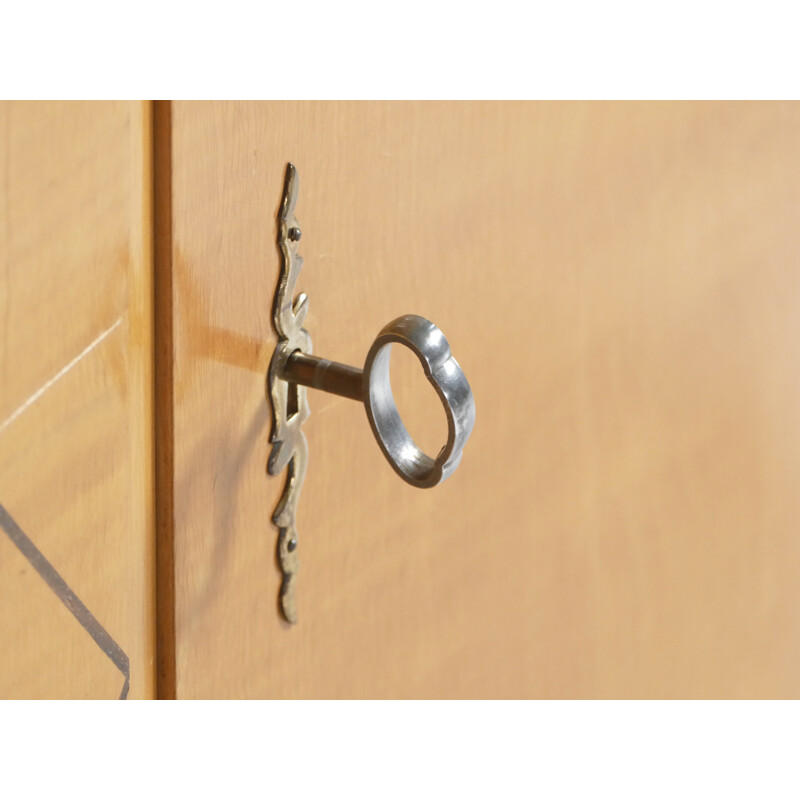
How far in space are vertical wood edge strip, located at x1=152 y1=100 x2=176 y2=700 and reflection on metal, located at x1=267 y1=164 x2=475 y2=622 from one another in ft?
0.14

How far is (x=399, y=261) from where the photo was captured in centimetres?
37

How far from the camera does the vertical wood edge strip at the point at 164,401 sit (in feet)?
0.93

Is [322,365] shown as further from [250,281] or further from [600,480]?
[600,480]

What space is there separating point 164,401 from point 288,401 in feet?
0.18

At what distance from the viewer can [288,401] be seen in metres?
0.33

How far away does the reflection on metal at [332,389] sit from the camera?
0.85ft

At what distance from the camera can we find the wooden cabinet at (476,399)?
283mm

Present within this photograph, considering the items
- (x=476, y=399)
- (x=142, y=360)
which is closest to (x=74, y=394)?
(x=142, y=360)

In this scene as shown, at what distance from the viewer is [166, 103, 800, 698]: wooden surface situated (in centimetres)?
31

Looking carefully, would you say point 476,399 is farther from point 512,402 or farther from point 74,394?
point 74,394

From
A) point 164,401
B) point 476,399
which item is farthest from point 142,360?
point 476,399

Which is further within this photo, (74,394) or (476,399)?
(476,399)

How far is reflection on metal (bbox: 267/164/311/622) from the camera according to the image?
320 mm

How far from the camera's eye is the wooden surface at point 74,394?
250 millimetres
